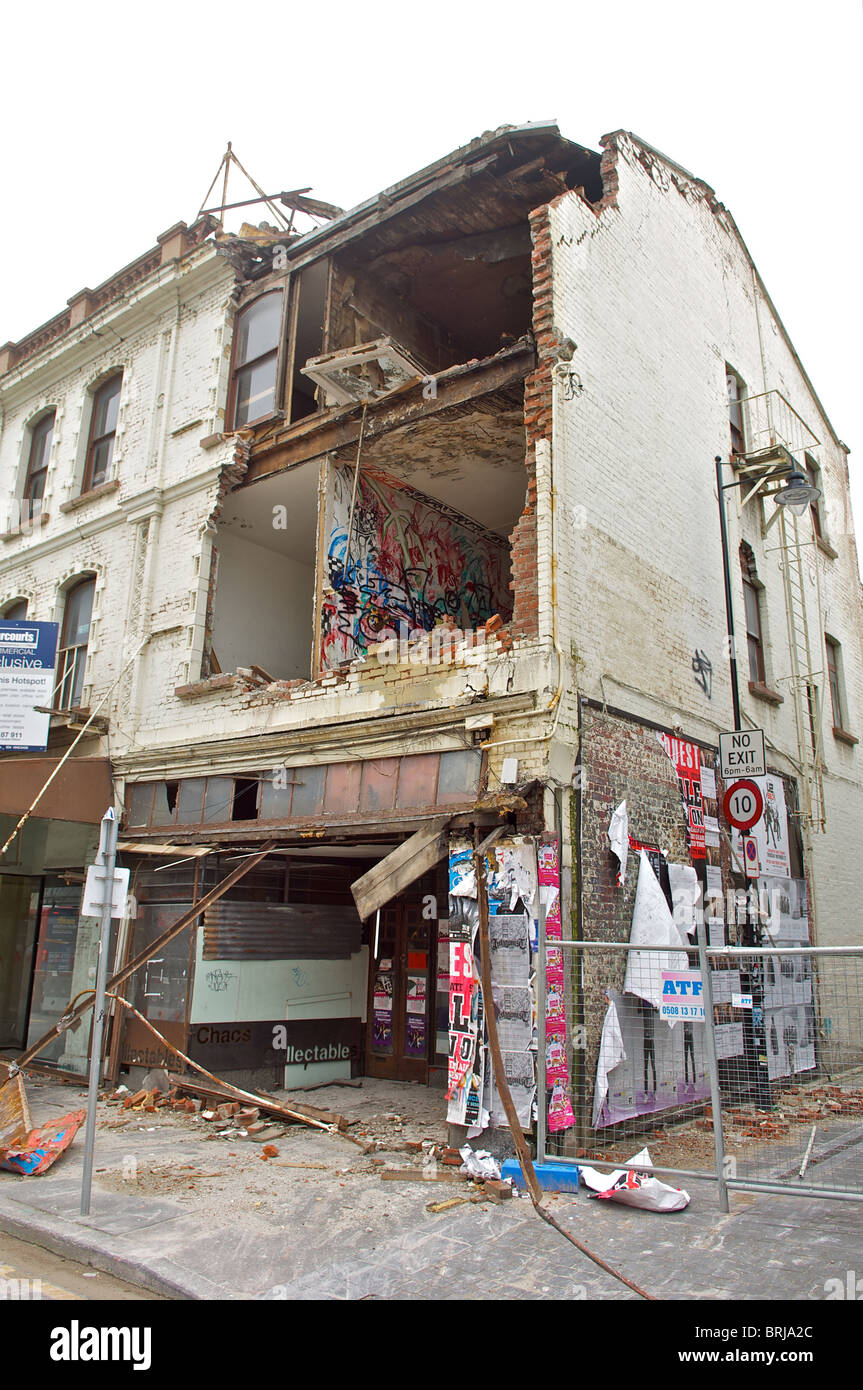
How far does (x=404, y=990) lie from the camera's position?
1177cm

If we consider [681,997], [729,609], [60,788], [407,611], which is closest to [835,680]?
[729,609]

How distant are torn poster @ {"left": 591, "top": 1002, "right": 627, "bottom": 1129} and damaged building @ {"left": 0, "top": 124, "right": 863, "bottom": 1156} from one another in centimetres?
10

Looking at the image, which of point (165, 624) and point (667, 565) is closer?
point (667, 565)

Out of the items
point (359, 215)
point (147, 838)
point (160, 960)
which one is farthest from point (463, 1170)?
point (359, 215)

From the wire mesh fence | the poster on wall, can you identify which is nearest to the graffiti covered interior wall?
the poster on wall

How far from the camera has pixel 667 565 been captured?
1093 centimetres

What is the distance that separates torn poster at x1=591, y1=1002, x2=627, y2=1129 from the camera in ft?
25.6

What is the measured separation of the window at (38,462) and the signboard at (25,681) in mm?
4727

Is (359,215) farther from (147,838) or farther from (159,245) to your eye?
(147,838)

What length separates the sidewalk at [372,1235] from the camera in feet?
16.6

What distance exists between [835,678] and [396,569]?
8759mm

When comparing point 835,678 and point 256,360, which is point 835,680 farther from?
point 256,360

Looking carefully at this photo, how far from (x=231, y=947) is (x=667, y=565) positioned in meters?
6.96

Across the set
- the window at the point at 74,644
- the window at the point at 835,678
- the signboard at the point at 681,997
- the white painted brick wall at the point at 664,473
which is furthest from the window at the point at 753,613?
the window at the point at 74,644
